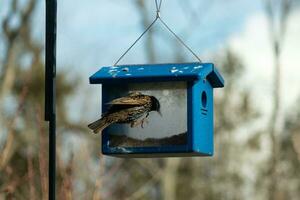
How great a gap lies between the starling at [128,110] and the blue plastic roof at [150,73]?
11 centimetres

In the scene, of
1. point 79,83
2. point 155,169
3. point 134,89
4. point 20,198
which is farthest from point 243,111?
point 134,89

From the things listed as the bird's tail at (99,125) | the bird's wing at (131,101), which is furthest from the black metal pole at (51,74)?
the bird's wing at (131,101)

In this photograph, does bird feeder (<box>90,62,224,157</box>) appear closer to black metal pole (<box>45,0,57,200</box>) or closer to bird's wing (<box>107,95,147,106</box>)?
bird's wing (<box>107,95,147,106</box>)

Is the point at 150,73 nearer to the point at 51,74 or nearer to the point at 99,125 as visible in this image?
the point at 99,125

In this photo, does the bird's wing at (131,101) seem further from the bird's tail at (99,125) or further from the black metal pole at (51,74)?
the black metal pole at (51,74)

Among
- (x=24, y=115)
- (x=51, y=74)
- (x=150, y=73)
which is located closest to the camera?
(x=51, y=74)

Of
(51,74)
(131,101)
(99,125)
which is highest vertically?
(51,74)

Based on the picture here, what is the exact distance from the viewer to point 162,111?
5059 mm

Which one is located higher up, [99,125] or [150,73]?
[150,73]

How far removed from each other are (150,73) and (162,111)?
9.1 inches

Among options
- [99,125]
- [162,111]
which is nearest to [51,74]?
[99,125]

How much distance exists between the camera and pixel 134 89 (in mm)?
5105

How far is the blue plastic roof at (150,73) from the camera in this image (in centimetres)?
501

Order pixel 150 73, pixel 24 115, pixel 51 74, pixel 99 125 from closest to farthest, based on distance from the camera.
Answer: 1. pixel 51 74
2. pixel 99 125
3. pixel 150 73
4. pixel 24 115
